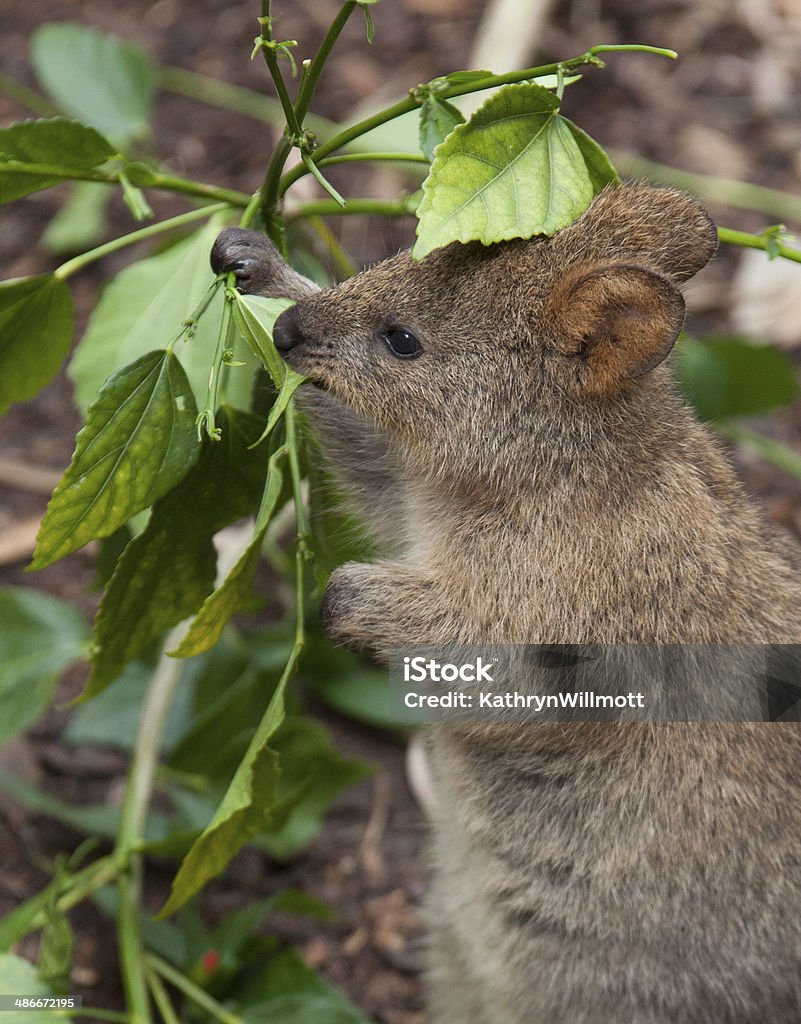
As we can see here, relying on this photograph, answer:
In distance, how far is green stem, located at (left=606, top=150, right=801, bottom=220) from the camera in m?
6.10

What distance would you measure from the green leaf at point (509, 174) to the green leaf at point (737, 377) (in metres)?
2.36

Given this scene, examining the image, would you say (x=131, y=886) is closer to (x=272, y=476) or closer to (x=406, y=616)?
(x=406, y=616)

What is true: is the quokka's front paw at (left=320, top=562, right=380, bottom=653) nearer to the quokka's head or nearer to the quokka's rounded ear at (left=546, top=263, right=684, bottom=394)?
the quokka's head

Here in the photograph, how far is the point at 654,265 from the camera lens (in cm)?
285

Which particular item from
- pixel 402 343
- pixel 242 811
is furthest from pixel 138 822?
pixel 402 343

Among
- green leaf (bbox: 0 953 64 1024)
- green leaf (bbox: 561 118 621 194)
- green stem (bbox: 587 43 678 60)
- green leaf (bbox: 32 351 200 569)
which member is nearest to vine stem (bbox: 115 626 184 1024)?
green leaf (bbox: 0 953 64 1024)

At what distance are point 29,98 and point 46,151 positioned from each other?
3.26 metres

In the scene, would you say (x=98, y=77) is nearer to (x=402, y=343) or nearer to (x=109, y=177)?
(x=109, y=177)

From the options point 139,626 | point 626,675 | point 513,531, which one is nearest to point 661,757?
point 626,675

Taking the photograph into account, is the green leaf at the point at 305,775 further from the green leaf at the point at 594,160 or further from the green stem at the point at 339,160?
the green leaf at the point at 594,160

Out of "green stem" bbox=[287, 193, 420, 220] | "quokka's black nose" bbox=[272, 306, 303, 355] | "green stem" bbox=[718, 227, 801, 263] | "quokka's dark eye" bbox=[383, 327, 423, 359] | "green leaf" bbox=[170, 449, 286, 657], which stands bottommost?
"green leaf" bbox=[170, 449, 286, 657]

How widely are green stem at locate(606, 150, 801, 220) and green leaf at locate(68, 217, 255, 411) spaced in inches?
135

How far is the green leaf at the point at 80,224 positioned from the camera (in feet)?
18.9

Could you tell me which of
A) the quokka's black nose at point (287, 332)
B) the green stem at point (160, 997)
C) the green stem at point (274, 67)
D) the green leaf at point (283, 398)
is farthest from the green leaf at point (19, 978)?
the green stem at point (274, 67)
